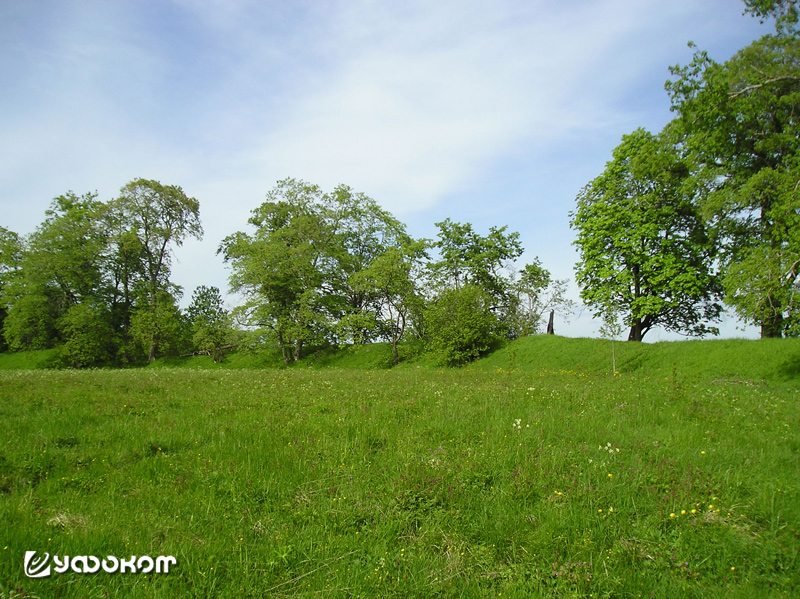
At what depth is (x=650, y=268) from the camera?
2862cm

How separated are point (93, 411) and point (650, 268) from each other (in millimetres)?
30392

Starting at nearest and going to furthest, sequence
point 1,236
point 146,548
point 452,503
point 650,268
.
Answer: point 146,548, point 452,503, point 650,268, point 1,236

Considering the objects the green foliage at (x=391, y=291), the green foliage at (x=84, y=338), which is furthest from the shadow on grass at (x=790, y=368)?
the green foliage at (x=84, y=338)

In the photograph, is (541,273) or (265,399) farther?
(541,273)

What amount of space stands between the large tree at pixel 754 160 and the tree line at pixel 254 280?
17.6m

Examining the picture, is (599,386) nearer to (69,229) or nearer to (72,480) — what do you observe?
(72,480)

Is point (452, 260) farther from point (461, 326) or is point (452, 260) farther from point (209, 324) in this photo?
point (209, 324)

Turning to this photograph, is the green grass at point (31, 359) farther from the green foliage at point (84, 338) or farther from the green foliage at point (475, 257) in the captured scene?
the green foliage at point (475, 257)

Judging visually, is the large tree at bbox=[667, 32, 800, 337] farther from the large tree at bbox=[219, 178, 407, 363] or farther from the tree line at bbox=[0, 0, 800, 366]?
the large tree at bbox=[219, 178, 407, 363]

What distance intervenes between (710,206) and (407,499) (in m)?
24.1

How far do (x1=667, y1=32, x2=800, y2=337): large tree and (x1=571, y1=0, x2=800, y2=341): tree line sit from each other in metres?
0.05

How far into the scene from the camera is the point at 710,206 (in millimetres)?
22250

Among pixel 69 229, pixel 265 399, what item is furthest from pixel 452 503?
pixel 69 229

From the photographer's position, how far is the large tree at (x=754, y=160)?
55.2ft
